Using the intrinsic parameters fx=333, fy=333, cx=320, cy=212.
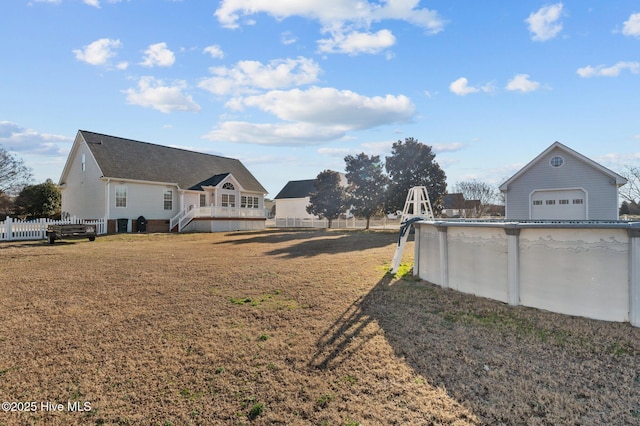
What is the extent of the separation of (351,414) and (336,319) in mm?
2282

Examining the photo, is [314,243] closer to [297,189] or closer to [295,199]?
[295,199]

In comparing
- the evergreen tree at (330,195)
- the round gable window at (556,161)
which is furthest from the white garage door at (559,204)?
the evergreen tree at (330,195)

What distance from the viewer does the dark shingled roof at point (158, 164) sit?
22641 millimetres

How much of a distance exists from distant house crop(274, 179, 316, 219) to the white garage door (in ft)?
95.5

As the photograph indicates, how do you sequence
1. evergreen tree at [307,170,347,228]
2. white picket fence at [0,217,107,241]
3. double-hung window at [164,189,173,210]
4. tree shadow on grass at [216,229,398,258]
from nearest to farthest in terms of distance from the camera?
tree shadow on grass at [216,229,398,258]
white picket fence at [0,217,107,241]
double-hung window at [164,189,173,210]
evergreen tree at [307,170,347,228]

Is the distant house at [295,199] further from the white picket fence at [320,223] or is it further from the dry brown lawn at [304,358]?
the dry brown lawn at [304,358]

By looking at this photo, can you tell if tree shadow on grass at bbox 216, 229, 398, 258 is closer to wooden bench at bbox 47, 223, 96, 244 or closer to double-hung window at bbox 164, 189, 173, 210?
wooden bench at bbox 47, 223, 96, 244

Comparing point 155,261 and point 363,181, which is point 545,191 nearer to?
point 363,181

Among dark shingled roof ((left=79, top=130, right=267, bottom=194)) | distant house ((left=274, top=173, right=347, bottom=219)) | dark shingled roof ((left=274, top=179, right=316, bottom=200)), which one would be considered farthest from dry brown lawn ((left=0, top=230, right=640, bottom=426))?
dark shingled roof ((left=274, top=179, right=316, bottom=200))

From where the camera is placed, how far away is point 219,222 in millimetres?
24719

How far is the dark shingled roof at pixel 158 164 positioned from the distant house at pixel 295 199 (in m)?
13.1

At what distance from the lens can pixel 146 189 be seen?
23453mm

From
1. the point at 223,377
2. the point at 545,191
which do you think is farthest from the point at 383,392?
the point at 545,191

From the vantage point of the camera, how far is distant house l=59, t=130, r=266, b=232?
22.0 meters
